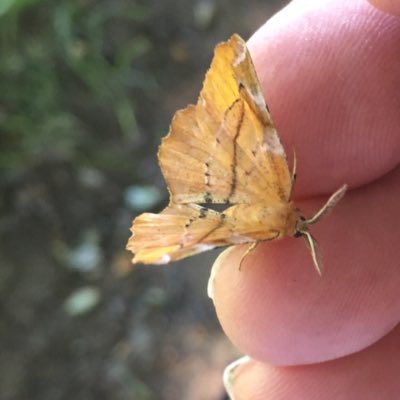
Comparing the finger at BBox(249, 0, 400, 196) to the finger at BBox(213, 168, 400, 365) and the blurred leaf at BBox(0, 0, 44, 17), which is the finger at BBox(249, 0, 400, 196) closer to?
the finger at BBox(213, 168, 400, 365)

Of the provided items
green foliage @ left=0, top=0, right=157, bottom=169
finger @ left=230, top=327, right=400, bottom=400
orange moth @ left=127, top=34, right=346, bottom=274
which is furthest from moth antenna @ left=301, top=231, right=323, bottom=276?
green foliage @ left=0, top=0, right=157, bottom=169

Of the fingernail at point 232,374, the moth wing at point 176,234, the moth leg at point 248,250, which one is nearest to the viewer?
the moth wing at point 176,234

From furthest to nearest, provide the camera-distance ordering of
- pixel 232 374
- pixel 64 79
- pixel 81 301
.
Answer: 1. pixel 64 79
2. pixel 81 301
3. pixel 232 374

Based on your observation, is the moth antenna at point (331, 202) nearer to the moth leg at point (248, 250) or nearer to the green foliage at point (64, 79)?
the moth leg at point (248, 250)

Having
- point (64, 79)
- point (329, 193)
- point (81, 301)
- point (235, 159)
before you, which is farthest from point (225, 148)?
point (64, 79)

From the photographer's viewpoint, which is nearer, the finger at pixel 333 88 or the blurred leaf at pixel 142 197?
the finger at pixel 333 88

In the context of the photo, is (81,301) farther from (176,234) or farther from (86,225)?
(176,234)

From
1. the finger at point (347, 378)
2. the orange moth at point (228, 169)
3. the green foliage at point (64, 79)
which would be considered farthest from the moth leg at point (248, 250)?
the green foliage at point (64, 79)
